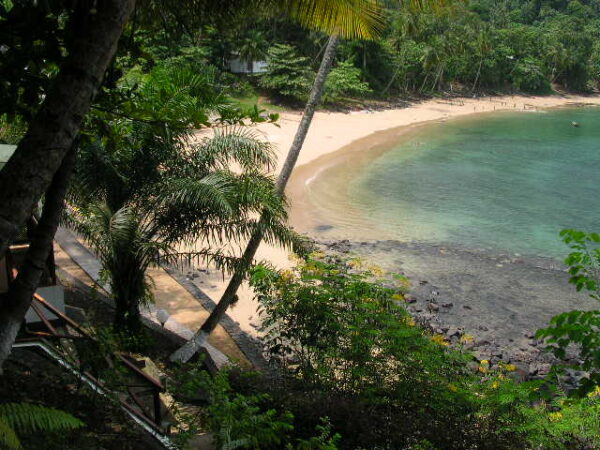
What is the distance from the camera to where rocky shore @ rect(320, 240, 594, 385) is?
12672 mm

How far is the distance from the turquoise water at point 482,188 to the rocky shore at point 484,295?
5.13 feet

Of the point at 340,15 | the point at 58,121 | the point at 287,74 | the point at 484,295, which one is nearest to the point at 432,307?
the point at 484,295

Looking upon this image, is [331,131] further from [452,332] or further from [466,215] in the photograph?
[452,332]

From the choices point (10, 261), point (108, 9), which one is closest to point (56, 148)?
point (108, 9)

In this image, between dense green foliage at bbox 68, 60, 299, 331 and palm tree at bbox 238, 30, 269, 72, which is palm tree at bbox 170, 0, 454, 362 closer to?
dense green foliage at bbox 68, 60, 299, 331

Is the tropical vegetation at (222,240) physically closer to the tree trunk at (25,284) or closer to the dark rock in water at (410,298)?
the tree trunk at (25,284)

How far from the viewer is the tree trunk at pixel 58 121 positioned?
3.38 metres

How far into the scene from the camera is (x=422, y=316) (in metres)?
13.7

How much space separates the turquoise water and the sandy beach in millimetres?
1922

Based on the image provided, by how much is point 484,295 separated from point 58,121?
13.5 meters

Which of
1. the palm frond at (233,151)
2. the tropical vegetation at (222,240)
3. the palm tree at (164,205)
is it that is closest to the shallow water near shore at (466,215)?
the tropical vegetation at (222,240)

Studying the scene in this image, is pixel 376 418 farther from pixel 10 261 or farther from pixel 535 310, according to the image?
pixel 535 310

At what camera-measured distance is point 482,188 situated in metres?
28.0

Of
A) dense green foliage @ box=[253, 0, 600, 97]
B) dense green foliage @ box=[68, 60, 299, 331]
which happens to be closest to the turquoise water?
dense green foliage @ box=[253, 0, 600, 97]
